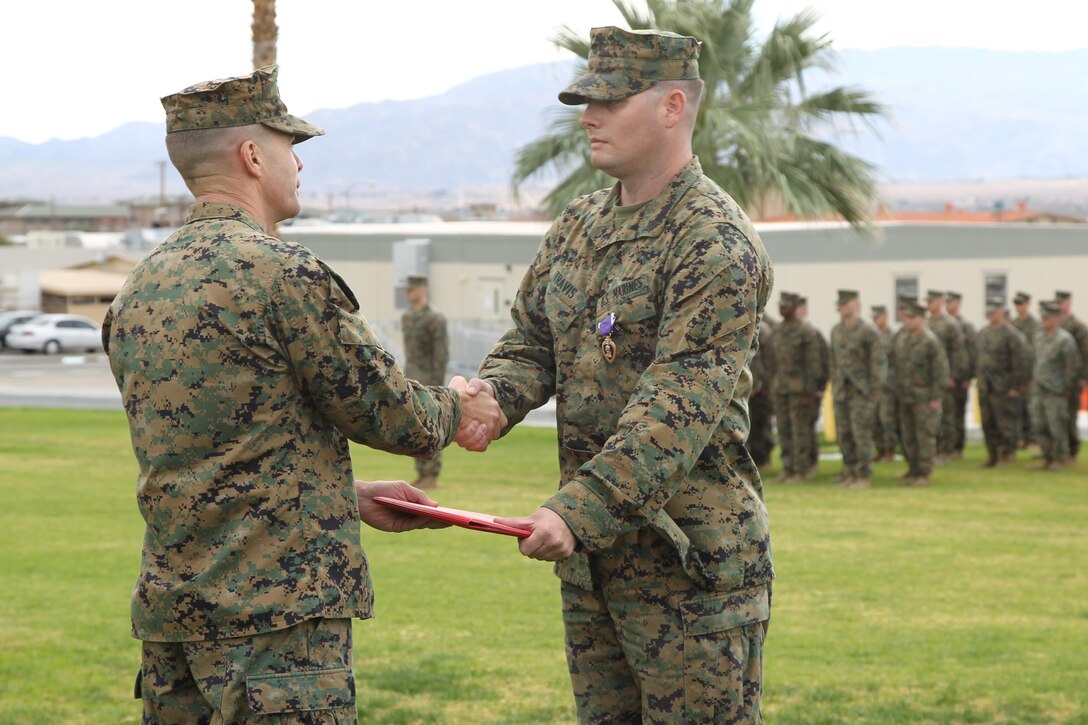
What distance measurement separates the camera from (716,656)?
144 inches

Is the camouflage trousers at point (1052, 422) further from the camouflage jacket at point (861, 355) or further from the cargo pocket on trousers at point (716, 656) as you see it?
the cargo pocket on trousers at point (716, 656)

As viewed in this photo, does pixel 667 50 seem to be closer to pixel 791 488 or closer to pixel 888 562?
pixel 888 562

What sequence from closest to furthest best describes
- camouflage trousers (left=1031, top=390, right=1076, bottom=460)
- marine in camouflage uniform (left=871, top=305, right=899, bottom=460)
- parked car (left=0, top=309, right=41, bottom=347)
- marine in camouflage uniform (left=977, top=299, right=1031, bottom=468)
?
marine in camouflage uniform (left=871, top=305, right=899, bottom=460)
camouflage trousers (left=1031, top=390, right=1076, bottom=460)
marine in camouflage uniform (left=977, top=299, right=1031, bottom=468)
parked car (left=0, top=309, right=41, bottom=347)

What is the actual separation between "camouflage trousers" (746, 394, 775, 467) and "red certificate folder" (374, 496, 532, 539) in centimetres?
1539

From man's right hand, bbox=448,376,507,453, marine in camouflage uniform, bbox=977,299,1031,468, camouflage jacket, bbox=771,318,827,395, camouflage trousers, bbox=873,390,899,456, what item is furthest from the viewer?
marine in camouflage uniform, bbox=977,299,1031,468

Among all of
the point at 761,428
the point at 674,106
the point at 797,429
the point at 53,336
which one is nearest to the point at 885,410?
the point at 761,428

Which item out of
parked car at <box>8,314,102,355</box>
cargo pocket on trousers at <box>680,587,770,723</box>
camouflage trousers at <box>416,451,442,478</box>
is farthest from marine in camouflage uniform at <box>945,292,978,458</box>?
parked car at <box>8,314,102,355</box>

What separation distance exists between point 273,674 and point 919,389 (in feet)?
50.5

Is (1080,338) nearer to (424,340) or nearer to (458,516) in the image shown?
(424,340)

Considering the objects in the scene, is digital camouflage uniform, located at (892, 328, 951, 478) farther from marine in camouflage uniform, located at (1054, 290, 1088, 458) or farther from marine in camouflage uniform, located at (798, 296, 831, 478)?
marine in camouflage uniform, located at (1054, 290, 1088, 458)

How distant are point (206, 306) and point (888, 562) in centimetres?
920

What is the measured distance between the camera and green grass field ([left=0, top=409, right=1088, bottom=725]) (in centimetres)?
707

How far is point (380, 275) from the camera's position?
41.2m

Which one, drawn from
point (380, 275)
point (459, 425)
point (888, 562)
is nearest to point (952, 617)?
point (888, 562)
